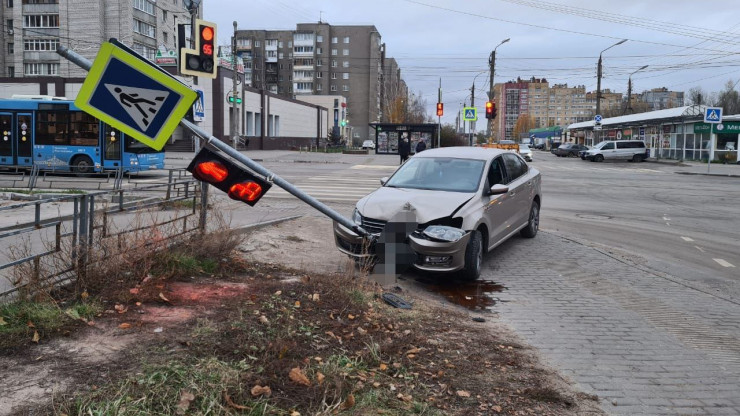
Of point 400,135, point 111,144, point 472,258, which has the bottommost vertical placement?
point 472,258

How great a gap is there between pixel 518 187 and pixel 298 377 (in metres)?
6.72

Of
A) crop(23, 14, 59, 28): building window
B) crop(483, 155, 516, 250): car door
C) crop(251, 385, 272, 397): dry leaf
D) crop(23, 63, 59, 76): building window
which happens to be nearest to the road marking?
crop(483, 155, 516, 250): car door

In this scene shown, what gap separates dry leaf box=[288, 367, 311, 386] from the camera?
3752 millimetres

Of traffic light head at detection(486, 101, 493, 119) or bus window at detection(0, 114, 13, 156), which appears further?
traffic light head at detection(486, 101, 493, 119)

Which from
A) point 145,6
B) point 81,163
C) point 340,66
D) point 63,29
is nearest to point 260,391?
point 81,163

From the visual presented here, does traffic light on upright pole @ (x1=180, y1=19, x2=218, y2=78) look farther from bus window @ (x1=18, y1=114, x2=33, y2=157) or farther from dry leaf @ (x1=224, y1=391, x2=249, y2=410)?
bus window @ (x1=18, y1=114, x2=33, y2=157)

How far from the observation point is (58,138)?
2261 cm

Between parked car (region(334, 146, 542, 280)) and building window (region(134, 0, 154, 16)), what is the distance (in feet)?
221

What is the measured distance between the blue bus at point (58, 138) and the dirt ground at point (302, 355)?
18.7 m

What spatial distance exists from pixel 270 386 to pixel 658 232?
1081 centimetres

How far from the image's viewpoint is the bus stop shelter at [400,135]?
49.8 meters

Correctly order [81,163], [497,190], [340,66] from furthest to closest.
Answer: [340,66] < [81,163] < [497,190]

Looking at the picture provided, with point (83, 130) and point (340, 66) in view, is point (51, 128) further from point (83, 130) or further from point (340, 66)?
point (340, 66)

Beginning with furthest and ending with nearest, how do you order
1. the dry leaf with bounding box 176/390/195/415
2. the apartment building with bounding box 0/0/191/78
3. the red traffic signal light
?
1. the apartment building with bounding box 0/0/191/78
2. the red traffic signal light
3. the dry leaf with bounding box 176/390/195/415
